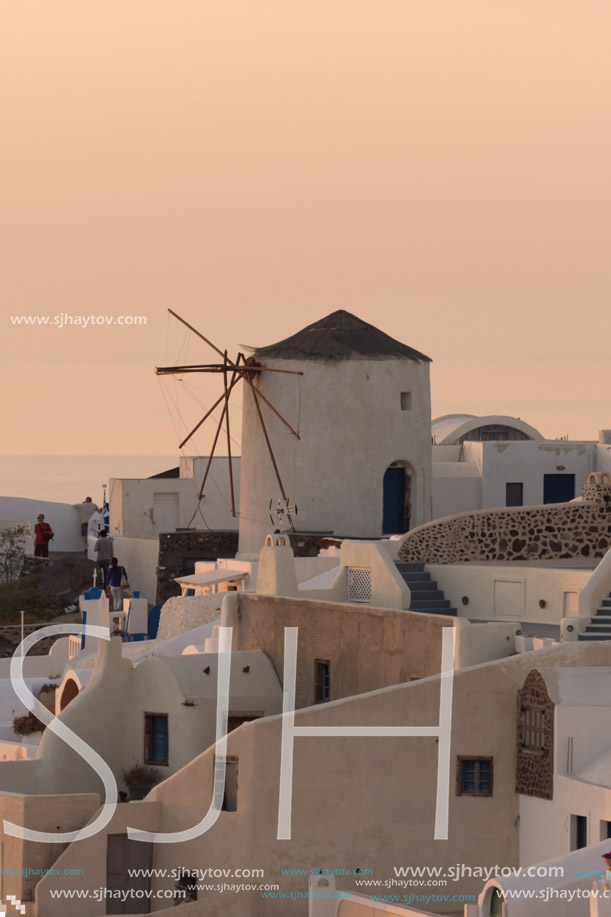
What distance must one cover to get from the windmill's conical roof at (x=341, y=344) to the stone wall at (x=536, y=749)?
16708mm

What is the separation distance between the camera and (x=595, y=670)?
1814 centimetres

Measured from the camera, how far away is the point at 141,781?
71.1ft

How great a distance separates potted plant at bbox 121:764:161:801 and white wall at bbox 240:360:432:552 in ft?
41.5

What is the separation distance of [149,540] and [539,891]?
23527 millimetres

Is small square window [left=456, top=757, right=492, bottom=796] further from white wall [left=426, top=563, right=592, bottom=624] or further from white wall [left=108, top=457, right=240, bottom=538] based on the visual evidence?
white wall [left=108, top=457, right=240, bottom=538]

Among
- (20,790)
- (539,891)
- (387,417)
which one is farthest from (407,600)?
(387,417)

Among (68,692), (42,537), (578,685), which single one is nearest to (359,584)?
(68,692)

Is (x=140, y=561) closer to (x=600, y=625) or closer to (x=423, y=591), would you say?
(x=423, y=591)

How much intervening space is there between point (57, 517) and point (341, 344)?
11.7m

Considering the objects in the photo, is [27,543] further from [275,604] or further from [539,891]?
[539,891]

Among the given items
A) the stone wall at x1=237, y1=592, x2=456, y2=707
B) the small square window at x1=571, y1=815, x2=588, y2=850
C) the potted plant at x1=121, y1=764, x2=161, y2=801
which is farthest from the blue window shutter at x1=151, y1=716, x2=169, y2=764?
the small square window at x1=571, y1=815, x2=588, y2=850

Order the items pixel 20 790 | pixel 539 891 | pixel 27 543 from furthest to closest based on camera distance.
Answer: pixel 27 543 < pixel 20 790 < pixel 539 891

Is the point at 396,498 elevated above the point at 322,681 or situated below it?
above

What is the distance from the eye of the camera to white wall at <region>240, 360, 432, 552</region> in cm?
3406
